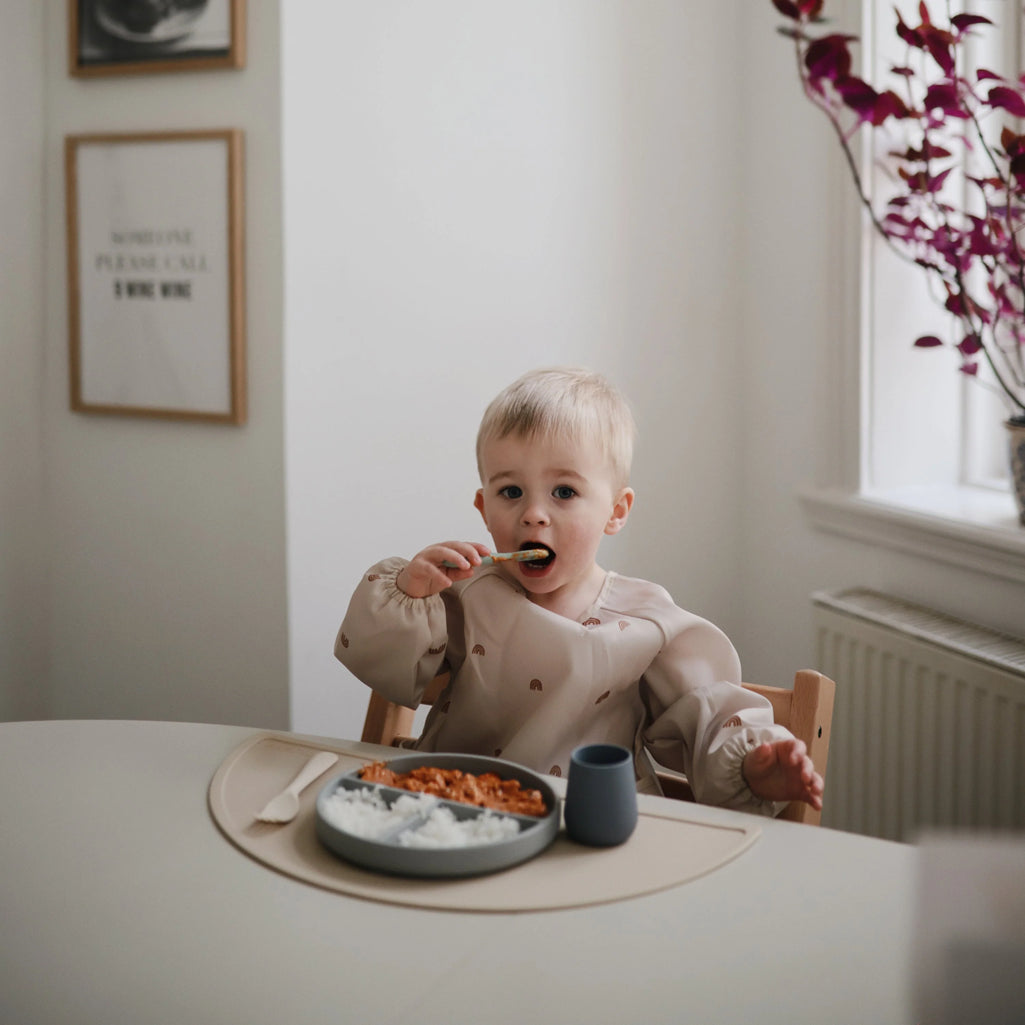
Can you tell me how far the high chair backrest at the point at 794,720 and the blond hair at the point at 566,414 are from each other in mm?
329

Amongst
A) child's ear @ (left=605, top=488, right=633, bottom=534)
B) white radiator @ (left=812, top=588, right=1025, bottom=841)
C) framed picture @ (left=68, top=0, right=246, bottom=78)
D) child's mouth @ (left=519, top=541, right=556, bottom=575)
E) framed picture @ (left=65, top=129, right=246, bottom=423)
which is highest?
framed picture @ (left=68, top=0, right=246, bottom=78)

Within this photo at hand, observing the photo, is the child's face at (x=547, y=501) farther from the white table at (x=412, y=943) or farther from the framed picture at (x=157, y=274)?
the framed picture at (x=157, y=274)

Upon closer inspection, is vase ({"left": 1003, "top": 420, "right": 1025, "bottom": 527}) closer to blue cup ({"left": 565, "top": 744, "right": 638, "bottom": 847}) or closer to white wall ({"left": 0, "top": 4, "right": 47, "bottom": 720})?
blue cup ({"left": 565, "top": 744, "right": 638, "bottom": 847})

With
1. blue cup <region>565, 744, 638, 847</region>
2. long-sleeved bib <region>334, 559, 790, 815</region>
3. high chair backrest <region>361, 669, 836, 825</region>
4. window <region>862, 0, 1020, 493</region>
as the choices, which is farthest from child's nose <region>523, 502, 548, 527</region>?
window <region>862, 0, 1020, 493</region>

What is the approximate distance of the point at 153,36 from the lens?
6.75ft

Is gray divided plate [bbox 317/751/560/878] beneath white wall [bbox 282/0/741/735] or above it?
beneath

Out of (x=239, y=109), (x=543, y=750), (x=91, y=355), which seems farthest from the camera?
(x=91, y=355)

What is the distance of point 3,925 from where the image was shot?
944mm

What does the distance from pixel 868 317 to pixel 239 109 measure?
3.87 ft

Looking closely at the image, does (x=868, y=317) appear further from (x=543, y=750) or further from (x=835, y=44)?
(x=543, y=750)

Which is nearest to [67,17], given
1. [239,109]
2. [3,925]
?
[239,109]

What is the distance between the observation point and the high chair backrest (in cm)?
132

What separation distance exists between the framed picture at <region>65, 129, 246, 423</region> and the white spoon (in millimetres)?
989

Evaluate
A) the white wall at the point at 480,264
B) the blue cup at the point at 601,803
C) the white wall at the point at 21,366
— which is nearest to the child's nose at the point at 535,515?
the blue cup at the point at 601,803
